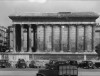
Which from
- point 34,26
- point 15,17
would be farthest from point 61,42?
point 15,17

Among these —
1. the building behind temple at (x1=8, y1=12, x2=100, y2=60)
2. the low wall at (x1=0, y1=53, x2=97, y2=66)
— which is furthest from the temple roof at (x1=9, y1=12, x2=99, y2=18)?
the low wall at (x1=0, y1=53, x2=97, y2=66)

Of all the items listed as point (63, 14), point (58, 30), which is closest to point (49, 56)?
point (58, 30)

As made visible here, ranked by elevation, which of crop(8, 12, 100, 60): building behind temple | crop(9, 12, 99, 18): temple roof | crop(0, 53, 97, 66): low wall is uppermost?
crop(9, 12, 99, 18): temple roof

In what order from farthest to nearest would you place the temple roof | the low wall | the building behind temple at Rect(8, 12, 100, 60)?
the building behind temple at Rect(8, 12, 100, 60)
the temple roof
the low wall

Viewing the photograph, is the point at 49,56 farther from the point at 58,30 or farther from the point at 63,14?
the point at 63,14

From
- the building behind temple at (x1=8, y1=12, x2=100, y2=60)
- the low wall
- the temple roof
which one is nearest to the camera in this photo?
the low wall

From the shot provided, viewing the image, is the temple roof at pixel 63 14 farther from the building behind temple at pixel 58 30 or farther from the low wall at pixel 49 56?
the low wall at pixel 49 56

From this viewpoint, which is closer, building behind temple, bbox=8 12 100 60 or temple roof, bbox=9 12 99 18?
temple roof, bbox=9 12 99 18

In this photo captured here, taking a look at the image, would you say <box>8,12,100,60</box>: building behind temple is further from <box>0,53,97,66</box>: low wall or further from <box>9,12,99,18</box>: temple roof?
<box>0,53,97,66</box>: low wall

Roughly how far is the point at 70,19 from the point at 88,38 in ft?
35.5

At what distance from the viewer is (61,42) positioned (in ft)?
396

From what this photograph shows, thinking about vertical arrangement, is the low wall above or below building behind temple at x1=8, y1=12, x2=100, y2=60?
below

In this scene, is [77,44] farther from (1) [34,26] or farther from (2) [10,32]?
(2) [10,32]

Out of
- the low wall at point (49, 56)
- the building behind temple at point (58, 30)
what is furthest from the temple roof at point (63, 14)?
the low wall at point (49, 56)
